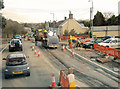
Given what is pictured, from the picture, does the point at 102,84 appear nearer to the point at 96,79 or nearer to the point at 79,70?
the point at 96,79

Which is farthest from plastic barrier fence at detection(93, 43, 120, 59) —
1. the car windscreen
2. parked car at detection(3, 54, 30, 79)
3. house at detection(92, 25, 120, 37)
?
house at detection(92, 25, 120, 37)

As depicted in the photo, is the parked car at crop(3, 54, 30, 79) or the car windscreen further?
the car windscreen

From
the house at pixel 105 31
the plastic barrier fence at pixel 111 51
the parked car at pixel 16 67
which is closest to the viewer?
the parked car at pixel 16 67

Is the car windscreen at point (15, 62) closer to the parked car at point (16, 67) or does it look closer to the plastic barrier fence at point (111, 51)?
the parked car at point (16, 67)

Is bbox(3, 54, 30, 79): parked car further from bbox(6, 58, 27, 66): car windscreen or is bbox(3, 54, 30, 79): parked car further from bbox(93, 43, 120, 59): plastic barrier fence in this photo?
bbox(93, 43, 120, 59): plastic barrier fence

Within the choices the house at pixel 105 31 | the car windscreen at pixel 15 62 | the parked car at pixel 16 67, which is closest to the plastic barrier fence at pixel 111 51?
the parked car at pixel 16 67

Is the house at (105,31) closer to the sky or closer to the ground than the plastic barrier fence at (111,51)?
closer to the sky

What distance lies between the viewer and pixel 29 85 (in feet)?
30.6

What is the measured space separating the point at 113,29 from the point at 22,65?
4546 cm

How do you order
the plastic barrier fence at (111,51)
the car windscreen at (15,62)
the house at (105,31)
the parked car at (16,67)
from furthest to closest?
the house at (105,31)
the plastic barrier fence at (111,51)
the car windscreen at (15,62)
the parked car at (16,67)

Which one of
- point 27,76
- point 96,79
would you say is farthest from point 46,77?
point 96,79

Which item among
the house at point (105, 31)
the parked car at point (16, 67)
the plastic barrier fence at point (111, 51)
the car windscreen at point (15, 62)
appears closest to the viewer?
the parked car at point (16, 67)

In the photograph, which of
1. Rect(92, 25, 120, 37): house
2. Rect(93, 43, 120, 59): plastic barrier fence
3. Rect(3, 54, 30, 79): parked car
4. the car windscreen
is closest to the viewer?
Rect(3, 54, 30, 79): parked car

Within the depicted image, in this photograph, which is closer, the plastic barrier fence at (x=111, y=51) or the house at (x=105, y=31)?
the plastic barrier fence at (x=111, y=51)
